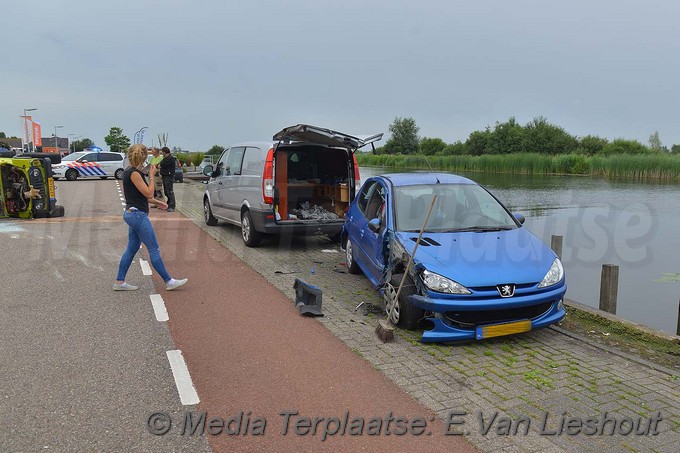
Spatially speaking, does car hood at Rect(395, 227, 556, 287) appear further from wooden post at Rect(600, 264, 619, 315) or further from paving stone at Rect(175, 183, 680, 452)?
wooden post at Rect(600, 264, 619, 315)

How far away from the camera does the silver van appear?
9.88m

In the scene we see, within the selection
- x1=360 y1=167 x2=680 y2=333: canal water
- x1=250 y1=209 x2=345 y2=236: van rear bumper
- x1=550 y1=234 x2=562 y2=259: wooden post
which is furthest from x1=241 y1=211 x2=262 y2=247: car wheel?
x1=360 y1=167 x2=680 y2=333: canal water

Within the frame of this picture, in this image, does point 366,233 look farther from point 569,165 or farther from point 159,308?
point 569,165

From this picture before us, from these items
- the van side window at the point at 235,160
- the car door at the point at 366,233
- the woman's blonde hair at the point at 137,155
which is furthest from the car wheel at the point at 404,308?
the van side window at the point at 235,160

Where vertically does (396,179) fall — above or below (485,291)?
above

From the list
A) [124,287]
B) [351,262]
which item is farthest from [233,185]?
[124,287]

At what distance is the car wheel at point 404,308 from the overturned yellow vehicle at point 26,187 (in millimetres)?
11606

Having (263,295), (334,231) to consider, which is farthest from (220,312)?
(334,231)

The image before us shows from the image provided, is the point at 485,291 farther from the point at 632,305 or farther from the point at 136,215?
the point at 632,305

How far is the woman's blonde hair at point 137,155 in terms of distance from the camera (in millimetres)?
6836

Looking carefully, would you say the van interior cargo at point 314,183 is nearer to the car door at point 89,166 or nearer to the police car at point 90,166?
the police car at point 90,166

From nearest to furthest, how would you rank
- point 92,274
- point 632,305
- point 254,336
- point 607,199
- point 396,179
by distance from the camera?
1. point 254,336
2. point 396,179
3. point 92,274
4. point 632,305
5. point 607,199

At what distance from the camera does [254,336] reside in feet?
18.5

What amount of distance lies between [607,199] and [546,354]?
21215 mm
